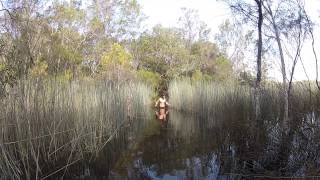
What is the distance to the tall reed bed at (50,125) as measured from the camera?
5293 mm

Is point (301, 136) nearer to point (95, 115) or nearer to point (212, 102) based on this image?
point (95, 115)

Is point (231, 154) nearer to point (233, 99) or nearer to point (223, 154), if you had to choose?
→ point (223, 154)

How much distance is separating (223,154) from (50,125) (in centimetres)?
317

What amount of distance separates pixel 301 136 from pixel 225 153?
2096 millimetres

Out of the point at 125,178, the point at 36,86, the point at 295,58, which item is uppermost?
the point at 295,58

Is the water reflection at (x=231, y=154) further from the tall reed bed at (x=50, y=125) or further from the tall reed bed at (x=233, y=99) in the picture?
the tall reed bed at (x=50, y=125)

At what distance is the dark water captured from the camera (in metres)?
5.41

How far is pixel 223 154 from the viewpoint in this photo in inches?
294

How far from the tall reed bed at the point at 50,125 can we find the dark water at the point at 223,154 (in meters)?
0.48

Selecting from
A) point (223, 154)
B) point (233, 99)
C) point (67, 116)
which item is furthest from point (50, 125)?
point (233, 99)

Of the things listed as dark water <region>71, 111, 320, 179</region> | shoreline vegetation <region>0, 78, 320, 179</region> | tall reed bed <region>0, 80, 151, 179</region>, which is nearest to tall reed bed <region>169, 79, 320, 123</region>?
shoreline vegetation <region>0, 78, 320, 179</region>

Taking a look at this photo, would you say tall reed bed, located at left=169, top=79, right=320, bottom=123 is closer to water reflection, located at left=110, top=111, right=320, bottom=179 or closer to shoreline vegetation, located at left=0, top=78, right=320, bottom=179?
shoreline vegetation, located at left=0, top=78, right=320, bottom=179

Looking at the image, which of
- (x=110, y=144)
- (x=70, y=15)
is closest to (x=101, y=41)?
(x=70, y=15)

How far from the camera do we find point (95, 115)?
8234mm
